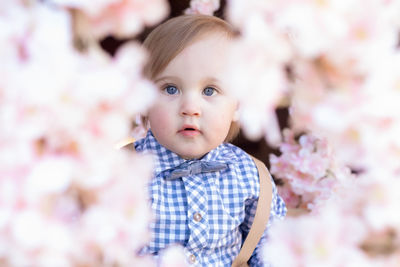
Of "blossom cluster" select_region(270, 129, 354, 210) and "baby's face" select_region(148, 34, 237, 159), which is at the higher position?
"baby's face" select_region(148, 34, 237, 159)

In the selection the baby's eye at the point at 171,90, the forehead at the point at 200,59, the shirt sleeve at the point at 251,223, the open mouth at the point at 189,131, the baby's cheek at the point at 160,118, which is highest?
the forehead at the point at 200,59

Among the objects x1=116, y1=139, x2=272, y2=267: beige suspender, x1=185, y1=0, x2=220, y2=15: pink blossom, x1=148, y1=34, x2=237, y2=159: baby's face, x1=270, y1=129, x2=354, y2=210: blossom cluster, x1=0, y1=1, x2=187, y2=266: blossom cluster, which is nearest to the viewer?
x1=0, y1=1, x2=187, y2=266: blossom cluster

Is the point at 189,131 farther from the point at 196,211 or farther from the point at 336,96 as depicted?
the point at 336,96

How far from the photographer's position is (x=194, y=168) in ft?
3.67

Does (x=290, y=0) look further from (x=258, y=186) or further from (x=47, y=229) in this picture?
(x=258, y=186)

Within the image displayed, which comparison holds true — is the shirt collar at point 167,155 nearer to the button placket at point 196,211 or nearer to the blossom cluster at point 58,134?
the button placket at point 196,211

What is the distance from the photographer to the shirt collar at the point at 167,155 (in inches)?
44.4

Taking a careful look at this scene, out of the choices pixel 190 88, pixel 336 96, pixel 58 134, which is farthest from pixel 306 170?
pixel 58 134

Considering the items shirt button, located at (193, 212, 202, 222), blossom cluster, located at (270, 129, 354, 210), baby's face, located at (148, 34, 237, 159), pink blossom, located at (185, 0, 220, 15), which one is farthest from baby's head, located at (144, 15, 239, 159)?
pink blossom, located at (185, 0, 220, 15)

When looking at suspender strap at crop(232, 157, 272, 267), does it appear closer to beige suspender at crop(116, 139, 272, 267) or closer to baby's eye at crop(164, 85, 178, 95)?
beige suspender at crop(116, 139, 272, 267)

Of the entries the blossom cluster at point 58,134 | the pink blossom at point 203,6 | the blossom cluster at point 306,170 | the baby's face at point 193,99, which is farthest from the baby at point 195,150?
the blossom cluster at point 58,134

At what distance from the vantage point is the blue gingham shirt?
1079 mm

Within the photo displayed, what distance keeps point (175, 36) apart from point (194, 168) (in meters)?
0.28

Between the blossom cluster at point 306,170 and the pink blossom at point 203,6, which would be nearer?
the blossom cluster at point 306,170
